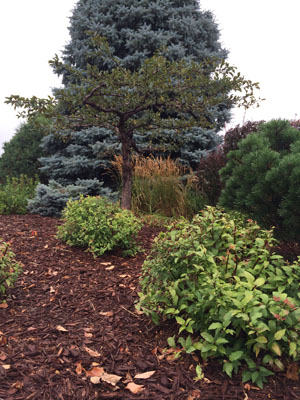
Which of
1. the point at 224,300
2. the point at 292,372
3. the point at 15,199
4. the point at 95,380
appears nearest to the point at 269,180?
the point at 224,300

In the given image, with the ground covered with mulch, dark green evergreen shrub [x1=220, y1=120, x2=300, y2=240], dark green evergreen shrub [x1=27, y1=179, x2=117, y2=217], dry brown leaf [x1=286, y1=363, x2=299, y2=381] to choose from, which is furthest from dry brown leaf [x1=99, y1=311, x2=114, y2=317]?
dark green evergreen shrub [x1=27, y1=179, x2=117, y2=217]

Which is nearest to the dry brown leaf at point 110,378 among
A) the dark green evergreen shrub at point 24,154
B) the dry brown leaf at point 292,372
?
the dry brown leaf at point 292,372

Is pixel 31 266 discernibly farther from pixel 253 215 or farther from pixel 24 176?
pixel 24 176

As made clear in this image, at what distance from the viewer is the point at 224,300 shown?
8.28ft

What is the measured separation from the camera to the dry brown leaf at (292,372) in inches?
96.8

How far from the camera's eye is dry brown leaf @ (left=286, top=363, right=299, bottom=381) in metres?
2.46

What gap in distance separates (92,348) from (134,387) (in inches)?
21.4

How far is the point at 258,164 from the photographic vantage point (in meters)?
3.84

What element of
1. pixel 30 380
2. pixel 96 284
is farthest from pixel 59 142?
pixel 30 380

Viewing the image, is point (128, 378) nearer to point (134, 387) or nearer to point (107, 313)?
point (134, 387)

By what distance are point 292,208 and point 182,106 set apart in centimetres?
281

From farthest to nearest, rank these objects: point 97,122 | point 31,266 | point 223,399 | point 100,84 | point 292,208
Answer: point 97,122, point 100,84, point 31,266, point 292,208, point 223,399

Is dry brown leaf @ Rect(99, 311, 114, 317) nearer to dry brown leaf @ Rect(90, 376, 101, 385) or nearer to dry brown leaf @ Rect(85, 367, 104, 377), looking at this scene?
dry brown leaf @ Rect(85, 367, 104, 377)

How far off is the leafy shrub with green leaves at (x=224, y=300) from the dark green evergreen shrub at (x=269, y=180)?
69 cm
